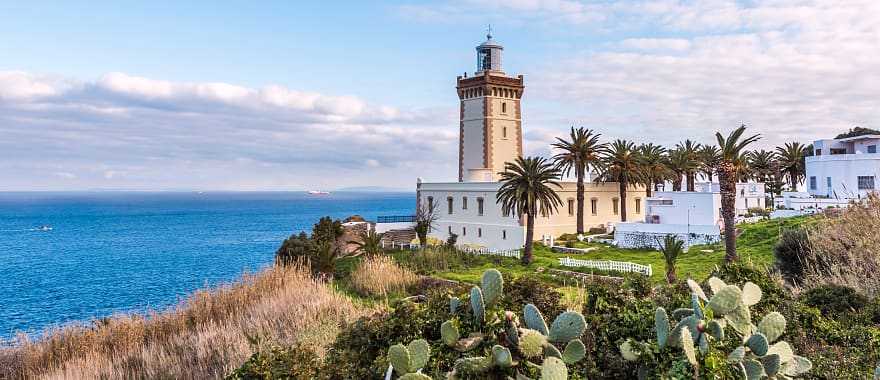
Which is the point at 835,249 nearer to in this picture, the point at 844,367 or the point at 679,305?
the point at 844,367

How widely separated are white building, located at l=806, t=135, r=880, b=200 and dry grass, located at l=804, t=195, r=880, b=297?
77.9 ft

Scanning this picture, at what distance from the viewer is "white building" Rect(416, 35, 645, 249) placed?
3781 cm

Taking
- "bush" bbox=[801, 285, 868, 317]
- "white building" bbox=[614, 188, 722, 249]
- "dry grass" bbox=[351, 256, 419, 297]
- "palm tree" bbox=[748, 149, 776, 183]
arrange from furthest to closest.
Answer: "palm tree" bbox=[748, 149, 776, 183]
"white building" bbox=[614, 188, 722, 249]
"dry grass" bbox=[351, 256, 419, 297]
"bush" bbox=[801, 285, 868, 317]

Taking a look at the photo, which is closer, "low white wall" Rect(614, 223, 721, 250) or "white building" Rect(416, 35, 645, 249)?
"low white wall" Rect(614, 223, 721, 250)

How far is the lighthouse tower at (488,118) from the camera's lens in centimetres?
4106

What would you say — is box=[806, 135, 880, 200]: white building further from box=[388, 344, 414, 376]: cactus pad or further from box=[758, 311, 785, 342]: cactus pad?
box=[388, 344, 414, 376]: cactus pad

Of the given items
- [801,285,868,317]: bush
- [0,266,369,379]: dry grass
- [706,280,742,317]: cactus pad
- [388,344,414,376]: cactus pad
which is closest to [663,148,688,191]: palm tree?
[801,285,868,317]: bush

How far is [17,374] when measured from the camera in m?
11.5

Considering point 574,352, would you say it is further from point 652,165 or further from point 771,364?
point 652,165

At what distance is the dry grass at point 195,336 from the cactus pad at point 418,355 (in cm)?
547

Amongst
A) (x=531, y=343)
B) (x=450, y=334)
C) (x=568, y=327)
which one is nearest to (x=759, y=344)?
(x=568, y=327)

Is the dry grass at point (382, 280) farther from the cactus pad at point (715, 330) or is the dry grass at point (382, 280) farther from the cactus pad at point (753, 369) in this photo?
the cactus pad at point (753, 369)

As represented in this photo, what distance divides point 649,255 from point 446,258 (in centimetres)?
1001

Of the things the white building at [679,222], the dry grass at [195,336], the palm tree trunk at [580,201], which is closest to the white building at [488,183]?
the palm tree trunk at [580,201]
